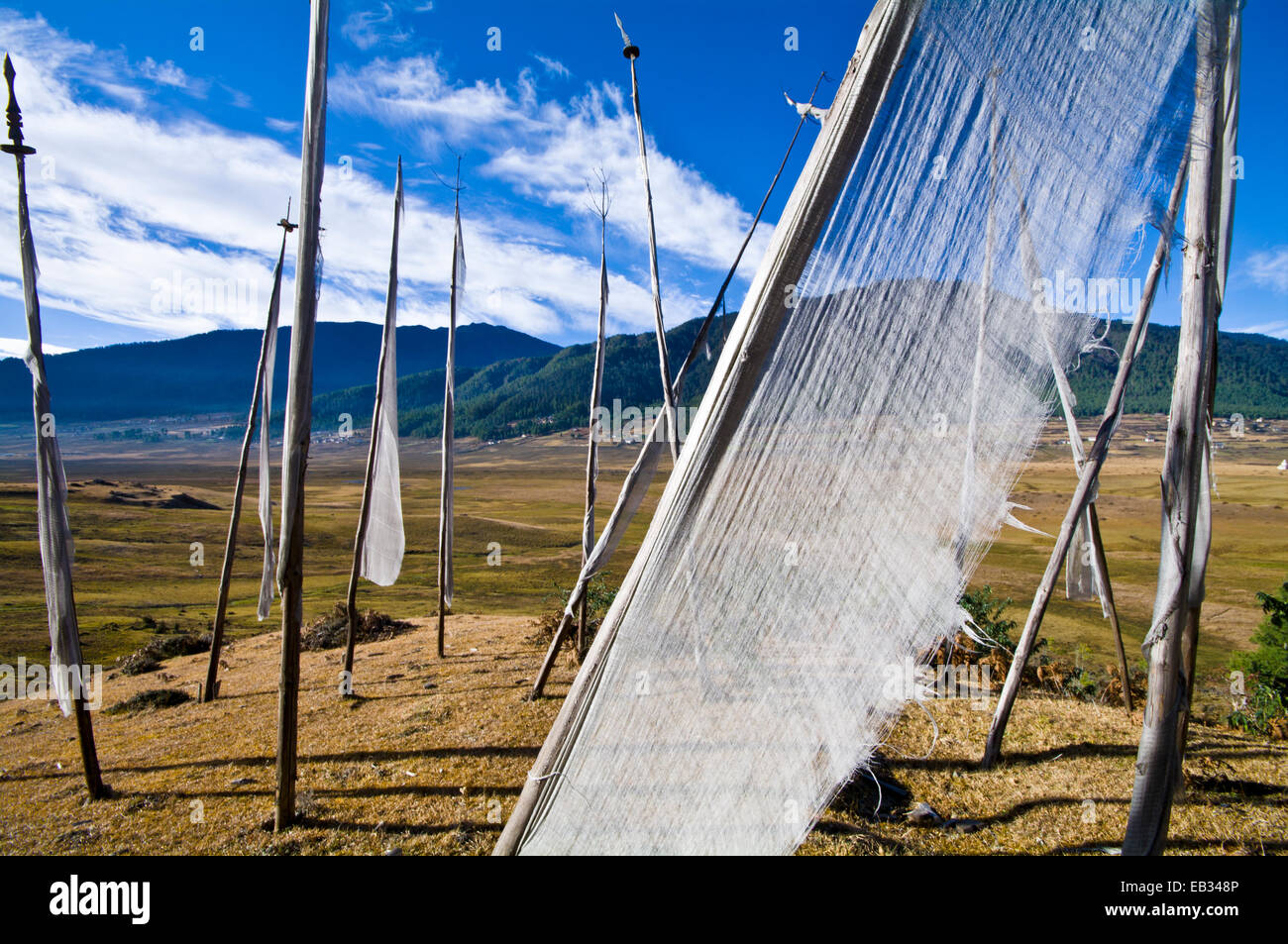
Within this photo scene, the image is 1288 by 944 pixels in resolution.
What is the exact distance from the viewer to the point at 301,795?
17.2 feet

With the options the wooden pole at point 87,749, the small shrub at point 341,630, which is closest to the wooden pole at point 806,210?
the wooden pole at point 87,749

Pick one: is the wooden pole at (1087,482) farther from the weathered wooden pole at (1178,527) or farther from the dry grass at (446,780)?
the weathered wooden pole at (1178,527)

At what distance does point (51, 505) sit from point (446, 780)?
418 centimetres

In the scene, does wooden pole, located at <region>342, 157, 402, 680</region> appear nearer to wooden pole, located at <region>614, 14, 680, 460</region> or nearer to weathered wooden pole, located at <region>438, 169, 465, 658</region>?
weathered wooden pole, located at <region>438, 169, 465, 658</region>

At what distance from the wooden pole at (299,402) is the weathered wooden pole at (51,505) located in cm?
236

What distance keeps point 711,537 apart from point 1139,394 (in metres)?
133

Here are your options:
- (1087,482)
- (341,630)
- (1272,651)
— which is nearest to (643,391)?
(341,630)

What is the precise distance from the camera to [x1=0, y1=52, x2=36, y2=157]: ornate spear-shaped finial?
4.92 meters

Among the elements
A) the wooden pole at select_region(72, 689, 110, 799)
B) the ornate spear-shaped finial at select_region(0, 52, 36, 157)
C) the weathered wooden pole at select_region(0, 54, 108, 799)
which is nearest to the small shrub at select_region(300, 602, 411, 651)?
the wooden pole at select_region(72, 689, 110, 799)

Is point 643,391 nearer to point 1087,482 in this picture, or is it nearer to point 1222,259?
point 1087,482

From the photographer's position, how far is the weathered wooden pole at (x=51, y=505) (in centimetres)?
499

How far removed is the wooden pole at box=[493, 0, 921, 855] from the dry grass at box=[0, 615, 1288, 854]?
397cm

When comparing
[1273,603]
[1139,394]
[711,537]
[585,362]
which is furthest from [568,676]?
[585,362]
